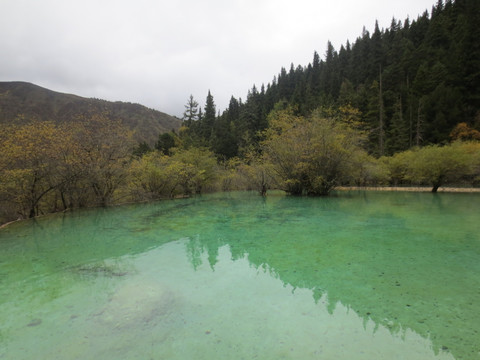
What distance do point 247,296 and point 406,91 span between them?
146 ft

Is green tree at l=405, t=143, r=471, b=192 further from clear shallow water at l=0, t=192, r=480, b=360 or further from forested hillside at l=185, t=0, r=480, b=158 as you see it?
clear shallow water at l=0, t=192, r=480, b=360

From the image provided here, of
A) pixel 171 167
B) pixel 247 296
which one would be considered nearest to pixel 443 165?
pixel 171 167

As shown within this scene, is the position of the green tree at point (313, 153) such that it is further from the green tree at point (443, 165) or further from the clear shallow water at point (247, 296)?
the clear shallow water at point (247, 296)

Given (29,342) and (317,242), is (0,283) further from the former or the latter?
(317,242)

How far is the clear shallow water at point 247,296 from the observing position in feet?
8.45

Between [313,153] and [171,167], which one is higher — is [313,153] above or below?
above

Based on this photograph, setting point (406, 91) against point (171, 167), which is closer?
point (171, 167)

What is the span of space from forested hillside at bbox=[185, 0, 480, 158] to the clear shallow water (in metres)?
15.8

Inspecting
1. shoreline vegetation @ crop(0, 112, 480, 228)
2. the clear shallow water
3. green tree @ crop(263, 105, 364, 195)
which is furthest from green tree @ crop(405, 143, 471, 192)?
the clear shallow water

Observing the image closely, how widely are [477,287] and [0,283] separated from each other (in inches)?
290

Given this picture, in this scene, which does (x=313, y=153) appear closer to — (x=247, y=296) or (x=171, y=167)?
(x=171, y=167)

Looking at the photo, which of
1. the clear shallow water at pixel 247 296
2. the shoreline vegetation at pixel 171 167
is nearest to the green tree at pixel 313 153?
the shoreline vegetation at pixel 171 167

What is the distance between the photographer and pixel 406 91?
Result: 38219 mm

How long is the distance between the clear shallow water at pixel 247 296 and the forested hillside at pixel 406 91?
15803 millimetres
